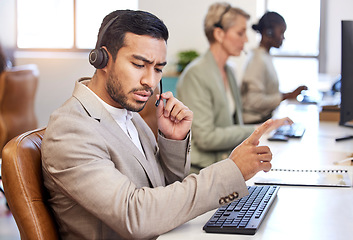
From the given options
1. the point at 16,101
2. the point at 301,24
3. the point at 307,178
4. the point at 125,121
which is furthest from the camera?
the point at 301,24

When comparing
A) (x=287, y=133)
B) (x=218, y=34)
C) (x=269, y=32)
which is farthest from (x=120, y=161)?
(x=269, y=32)

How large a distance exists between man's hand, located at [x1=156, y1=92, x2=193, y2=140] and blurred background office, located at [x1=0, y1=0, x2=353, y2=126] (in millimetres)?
4896

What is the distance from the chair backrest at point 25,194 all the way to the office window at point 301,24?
5656 mm

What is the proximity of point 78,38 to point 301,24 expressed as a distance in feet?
9.33

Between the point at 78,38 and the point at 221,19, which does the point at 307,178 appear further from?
the point at 78,38

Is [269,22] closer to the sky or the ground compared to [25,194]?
closer to the sky

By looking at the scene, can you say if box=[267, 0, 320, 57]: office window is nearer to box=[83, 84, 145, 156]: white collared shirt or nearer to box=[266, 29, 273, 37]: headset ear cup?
box=[266, 29, 273, 37]: headset ear cup

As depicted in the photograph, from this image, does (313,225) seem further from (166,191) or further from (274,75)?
(274,75)

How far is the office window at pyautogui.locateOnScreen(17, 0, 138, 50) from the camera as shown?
6.77 metres

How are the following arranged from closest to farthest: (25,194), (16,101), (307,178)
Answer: (25,194) → (307,178) → (16,101)

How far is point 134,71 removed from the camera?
1.39 m

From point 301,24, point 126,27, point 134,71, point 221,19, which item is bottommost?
point 134,71

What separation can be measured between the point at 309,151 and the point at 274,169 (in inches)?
17.0

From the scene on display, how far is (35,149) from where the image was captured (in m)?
1.39
